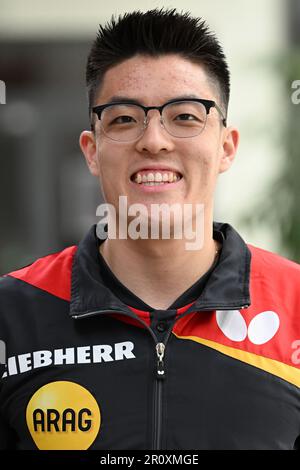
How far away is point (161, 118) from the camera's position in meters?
2.14

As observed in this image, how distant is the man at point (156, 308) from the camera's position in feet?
6.77

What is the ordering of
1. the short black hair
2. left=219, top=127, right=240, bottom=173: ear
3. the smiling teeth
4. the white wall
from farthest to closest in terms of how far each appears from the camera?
the white wall, left=219, top=127, right=240, bottom=173: ear, the short black hair, the smiling teeth

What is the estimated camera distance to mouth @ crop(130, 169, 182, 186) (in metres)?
2.14

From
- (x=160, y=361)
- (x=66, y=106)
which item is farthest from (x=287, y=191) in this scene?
(x=160, y=361)

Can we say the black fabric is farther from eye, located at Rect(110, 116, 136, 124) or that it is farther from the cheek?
eye, located at Rect(110, 116, 136, 124)

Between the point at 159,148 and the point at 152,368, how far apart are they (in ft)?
1.68

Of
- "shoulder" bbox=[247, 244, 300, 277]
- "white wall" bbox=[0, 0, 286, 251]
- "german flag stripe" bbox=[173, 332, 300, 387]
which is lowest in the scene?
"german flag stripe" bbox=[173, 332, 300, 387]

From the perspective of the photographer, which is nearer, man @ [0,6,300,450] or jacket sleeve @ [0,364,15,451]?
man @ [0,6,300,450]

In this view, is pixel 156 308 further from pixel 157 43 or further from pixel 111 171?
pixel 157 43

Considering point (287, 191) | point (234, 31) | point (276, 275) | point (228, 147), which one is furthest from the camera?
point (234, 31)

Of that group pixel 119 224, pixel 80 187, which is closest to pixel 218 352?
pixel 119 224

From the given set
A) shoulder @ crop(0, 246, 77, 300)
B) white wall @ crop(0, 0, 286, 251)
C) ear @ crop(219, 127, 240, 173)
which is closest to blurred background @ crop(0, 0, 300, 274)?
white wall @ crop(0, 0, 286, 251)

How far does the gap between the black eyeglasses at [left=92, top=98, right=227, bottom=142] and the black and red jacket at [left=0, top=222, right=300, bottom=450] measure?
354 mm

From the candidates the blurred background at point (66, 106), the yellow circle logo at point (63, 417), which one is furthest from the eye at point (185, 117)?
the blurred background at point (66, 106)
